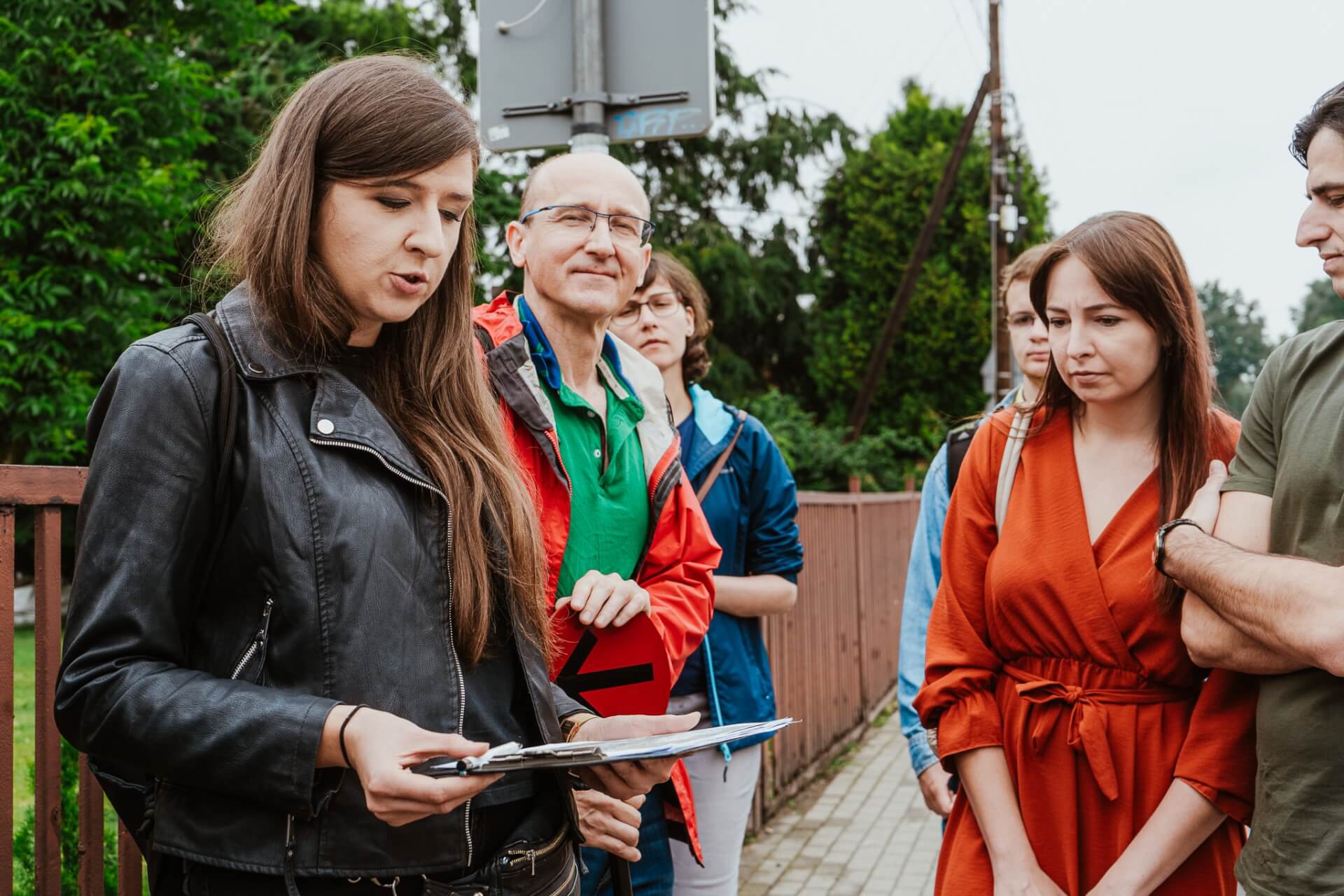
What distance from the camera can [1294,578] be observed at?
1988 millimetres

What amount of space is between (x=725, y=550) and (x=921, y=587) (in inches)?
23.3

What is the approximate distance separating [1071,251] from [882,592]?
27.9ft

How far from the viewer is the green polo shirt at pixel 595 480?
2363 millimetres

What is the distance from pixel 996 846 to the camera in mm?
2316

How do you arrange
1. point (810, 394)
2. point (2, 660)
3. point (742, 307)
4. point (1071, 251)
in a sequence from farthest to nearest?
point (810, 394)
point (742, 307)
point (1071, 251)
point (2, 660)

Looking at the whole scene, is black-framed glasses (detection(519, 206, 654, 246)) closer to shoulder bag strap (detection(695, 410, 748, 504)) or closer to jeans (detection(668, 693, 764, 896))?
shoulder bag strap (detection(695, 410, 748, 504))

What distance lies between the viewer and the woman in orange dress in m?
2.26

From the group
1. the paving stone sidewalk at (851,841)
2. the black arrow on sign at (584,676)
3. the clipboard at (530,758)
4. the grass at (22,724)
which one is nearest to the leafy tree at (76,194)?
the grass at (22,724)

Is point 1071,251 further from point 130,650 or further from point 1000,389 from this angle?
point 1000,389

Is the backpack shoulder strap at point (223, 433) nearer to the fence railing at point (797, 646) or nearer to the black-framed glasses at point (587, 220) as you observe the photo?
the fence railing at point (797, 646)

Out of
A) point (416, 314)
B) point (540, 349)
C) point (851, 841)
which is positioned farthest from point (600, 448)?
point (851, 841)

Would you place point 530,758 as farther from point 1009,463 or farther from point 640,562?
point 1009,463

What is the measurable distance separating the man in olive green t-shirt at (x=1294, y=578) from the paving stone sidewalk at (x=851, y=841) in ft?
12.1

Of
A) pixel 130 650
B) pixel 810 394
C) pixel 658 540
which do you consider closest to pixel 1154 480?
pixel 658 540
